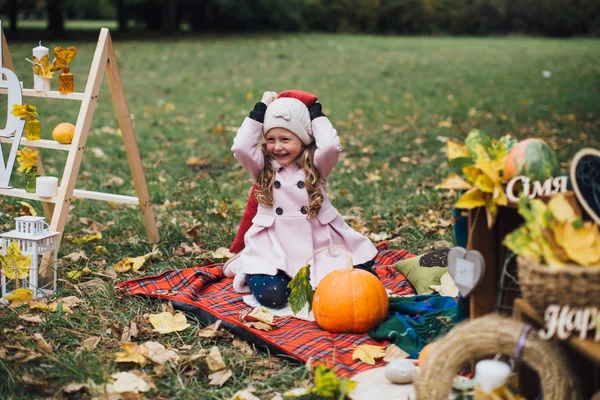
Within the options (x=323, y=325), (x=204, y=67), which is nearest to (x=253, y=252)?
(x=323, y=325)

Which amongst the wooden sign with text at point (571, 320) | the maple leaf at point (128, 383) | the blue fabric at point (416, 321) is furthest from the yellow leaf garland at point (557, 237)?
the maple leaf at point (128, 383)

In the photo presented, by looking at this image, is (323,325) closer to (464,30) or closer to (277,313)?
(277,313)

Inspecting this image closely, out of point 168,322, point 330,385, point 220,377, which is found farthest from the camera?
point 168,322

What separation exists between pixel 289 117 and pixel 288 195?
0.45 meters

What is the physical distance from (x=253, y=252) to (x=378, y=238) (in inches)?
50.6

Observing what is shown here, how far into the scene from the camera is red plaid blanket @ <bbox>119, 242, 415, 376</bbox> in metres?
3.14

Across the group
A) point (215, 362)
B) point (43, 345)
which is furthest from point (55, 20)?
point (215, 362)

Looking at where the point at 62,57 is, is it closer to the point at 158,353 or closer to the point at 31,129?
the point at 31,129

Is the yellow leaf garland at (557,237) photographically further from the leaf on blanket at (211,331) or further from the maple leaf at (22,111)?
the maple leaf at (22,111)

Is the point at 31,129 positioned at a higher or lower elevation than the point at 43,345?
higher

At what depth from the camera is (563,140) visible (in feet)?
27.2

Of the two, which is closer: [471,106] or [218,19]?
[471,106]

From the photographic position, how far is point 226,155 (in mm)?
7805

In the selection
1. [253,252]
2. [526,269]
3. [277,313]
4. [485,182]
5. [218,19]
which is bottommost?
[277,313]
